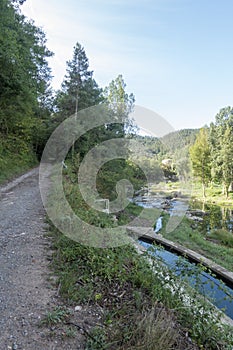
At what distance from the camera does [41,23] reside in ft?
44.5

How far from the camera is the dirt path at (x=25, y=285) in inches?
67.7

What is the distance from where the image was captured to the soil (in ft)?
5.66

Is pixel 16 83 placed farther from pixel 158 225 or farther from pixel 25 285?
pixel 158 225

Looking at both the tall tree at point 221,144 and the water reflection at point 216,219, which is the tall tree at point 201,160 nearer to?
the tall tree at point 221,144

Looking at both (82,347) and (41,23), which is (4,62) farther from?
(41,23)

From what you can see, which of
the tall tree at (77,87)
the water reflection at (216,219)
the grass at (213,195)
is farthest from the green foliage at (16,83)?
the grass at (213,195)

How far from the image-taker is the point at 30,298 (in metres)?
2.16

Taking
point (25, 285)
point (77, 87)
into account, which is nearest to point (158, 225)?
point (77, 87)

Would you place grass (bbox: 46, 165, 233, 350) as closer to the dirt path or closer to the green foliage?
the dirt path

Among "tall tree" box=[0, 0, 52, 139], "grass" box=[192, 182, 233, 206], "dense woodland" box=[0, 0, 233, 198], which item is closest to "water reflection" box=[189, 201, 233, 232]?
"grass" box=[192, 182, 233, 206]

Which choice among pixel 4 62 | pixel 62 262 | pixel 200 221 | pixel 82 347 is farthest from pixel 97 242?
pixel 200 221

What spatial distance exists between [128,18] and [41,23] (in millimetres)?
8108

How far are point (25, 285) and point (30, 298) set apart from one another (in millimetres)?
237

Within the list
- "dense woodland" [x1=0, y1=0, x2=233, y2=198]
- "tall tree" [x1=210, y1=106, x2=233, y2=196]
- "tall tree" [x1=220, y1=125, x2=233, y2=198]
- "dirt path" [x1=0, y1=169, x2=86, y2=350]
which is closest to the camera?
"dirt path" [x1=0, y1=169, x2=86, y2=350]
